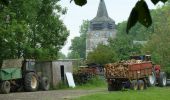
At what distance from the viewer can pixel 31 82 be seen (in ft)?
104

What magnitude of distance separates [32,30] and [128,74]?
35.9ft

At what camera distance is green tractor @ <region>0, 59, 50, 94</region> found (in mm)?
29812

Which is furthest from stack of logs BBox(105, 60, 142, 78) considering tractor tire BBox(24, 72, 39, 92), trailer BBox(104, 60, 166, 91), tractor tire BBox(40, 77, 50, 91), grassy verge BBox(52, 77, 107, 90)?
grassy verge BBox(52, 77, 107, 90)

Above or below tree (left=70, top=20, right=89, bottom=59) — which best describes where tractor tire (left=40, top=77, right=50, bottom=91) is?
below

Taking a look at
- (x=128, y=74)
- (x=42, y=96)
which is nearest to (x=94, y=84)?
(x=128, y=74)

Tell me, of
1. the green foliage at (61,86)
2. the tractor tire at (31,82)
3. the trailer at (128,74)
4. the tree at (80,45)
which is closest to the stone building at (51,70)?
the green foliage at (61,86)

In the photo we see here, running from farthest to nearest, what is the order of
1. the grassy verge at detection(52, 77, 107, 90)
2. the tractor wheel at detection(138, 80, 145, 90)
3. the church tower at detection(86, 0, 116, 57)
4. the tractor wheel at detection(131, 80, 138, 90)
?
the church tower at detection(86, 0, 116, 57) < the grassy verge at detection(52, 77, 107, 90) < the tractor wheel at detection(138, 80, 145, 90) < the tractor wheel at detection(131, 80, 138, 90)

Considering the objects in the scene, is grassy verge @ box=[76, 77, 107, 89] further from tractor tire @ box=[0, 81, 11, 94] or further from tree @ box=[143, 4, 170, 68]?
tree @ box=[143, 4, 170, 68]

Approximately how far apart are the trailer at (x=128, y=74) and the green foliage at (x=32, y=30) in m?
6.74

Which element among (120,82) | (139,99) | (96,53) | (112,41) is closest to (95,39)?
(112,41)

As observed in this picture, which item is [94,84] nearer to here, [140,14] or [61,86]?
[61,86]

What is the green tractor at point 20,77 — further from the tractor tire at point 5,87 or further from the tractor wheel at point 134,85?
the tractor wheel at point 134,85

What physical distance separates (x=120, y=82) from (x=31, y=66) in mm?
6060

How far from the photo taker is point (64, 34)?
38719mm
